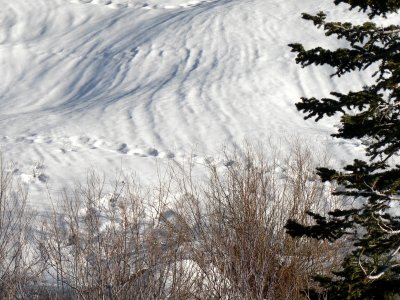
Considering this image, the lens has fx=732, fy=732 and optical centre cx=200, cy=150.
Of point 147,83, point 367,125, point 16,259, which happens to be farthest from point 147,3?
point 367,125

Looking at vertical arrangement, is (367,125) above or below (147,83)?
above

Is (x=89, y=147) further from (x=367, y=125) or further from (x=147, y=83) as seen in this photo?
(x=367, y=125)

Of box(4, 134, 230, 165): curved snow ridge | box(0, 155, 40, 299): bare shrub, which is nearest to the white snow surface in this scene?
box(4, 134, 230, 165): curved snow ridge

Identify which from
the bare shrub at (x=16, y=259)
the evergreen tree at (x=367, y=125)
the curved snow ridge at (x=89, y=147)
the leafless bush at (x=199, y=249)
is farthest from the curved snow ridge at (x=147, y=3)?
the evergreen tree at (x=367, y=125)

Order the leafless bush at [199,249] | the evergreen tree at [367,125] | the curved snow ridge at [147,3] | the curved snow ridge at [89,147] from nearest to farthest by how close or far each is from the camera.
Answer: the evergreen tree at [367,125], the leafless bush at [199,249], the curved snow ridge at [89,147], the curved snow ridge at [147,3]

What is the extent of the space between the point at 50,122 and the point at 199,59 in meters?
6.06

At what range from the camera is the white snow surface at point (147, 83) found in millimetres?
16172

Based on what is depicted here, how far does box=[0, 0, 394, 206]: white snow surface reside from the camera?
1617cm

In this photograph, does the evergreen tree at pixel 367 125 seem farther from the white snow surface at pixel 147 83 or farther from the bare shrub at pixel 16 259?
the white snow surface at pixel 147 83

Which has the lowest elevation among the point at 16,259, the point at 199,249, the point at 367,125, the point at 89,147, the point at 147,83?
the point at 147,83

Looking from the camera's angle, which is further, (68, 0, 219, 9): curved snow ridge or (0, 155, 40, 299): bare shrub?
(68, 0, 219, 9): curved snow ridge

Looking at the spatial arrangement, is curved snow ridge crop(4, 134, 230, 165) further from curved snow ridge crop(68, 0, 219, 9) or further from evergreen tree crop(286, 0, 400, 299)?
curved snow ridge crop(68, 0, 219, 9)

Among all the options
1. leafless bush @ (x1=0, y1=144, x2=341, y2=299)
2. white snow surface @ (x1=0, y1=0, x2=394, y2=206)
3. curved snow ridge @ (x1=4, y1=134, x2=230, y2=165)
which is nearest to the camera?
leafless bush @ (x1=0, y1=144, x2=341, y2=299)

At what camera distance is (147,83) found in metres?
21.1
